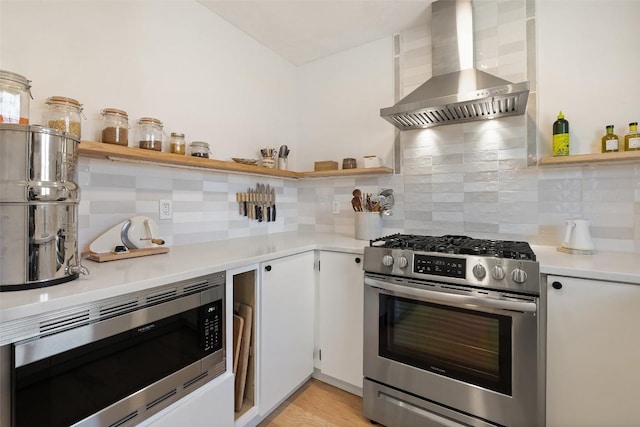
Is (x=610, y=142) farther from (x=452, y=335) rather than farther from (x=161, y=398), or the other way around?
(x=161, y=398)

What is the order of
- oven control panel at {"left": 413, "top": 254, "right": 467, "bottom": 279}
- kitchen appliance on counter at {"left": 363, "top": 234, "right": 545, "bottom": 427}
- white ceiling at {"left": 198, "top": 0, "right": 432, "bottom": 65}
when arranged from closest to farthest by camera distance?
kitchen appliance on counter at {"left": 363, "top": 234, "right": 545, "bottom": 427} < oven control panel at {"left": 413, "top": 254, "right": 467, "bottom": 279} < white ceiling at {"left": 198, "top": 0, "right": 432, "bottom": 65}

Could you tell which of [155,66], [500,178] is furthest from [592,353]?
[155,66]

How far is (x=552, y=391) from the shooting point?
127cm

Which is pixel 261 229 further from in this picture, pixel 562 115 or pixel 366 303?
pixel 562 115

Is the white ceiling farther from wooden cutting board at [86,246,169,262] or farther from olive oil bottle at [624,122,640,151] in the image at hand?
wooden cutting board at [86,246,169,262]

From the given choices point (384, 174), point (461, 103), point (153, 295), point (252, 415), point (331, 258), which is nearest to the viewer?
point (153, 295)

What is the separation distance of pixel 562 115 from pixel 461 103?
620 millimetres

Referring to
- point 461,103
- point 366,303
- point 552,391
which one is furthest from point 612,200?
point 366,303

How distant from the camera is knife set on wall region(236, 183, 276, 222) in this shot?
7.41 feet

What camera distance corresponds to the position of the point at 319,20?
213cm

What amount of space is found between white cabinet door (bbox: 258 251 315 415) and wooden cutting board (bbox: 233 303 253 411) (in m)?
0.06

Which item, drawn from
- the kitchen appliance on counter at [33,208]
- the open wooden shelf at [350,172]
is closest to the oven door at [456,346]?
the open wooden shelf at [350,172]

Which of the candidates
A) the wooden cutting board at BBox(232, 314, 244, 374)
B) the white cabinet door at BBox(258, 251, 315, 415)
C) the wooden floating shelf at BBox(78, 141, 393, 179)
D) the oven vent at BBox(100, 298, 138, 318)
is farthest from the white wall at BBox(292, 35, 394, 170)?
the oven vent at BBox(100, 298, 138, 318)

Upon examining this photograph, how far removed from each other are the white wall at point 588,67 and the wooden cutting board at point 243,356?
6.51 feet
